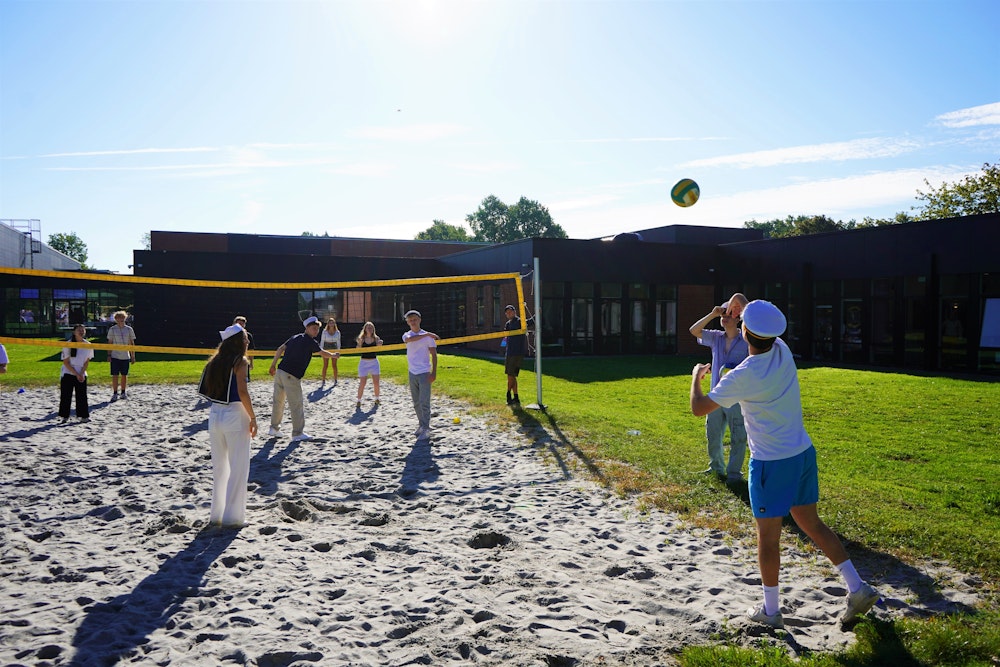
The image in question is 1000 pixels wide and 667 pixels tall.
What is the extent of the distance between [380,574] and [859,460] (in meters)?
6.21

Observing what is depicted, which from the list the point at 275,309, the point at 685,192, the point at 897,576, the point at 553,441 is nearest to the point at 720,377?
the point at 897,576

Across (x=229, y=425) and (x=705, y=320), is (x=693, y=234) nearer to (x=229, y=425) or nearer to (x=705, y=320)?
(x=705, y=320)

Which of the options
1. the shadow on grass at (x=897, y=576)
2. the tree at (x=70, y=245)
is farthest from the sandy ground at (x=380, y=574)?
the tree at (x=70, y=245)

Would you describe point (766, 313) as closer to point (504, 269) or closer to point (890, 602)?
point (890, 602)

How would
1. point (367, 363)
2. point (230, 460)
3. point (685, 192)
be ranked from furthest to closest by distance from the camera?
point (685, 192), point (367, 363), point (230, 460)

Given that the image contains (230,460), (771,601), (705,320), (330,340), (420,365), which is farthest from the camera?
(330,340)

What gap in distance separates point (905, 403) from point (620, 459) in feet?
27.4

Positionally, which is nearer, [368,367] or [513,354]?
[513,354]

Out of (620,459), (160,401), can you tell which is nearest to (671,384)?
(620,459)

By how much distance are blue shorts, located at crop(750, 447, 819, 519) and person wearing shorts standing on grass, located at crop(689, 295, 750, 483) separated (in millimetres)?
2138

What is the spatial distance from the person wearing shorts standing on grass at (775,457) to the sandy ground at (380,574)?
1.09 feet

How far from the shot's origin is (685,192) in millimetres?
15266

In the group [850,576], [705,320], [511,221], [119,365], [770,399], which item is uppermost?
[511,221]

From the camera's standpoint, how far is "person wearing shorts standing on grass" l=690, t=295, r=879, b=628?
396 centimetres
